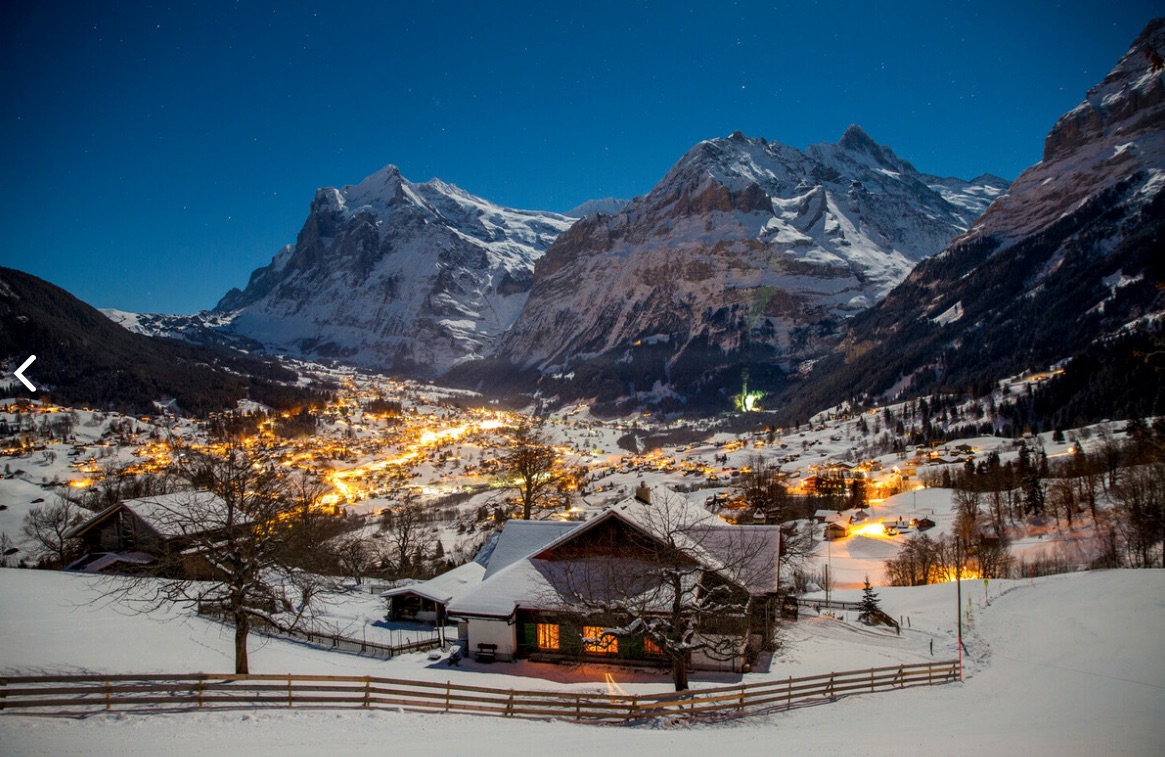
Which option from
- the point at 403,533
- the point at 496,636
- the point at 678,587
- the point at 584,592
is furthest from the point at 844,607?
the point at 403,533

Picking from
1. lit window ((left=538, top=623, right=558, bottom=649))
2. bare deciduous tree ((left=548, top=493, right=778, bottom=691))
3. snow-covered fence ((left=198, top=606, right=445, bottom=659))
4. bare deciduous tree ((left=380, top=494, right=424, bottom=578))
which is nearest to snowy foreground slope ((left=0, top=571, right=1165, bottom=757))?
snow-covered fence ((left=198, top=606, right=445, bottom=659))

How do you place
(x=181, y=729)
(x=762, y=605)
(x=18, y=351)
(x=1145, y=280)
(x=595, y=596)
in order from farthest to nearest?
(x=18, y=351), (x=1145, y=280), (x=762, y=605), (x=595, y=596), (x=181, y=729)

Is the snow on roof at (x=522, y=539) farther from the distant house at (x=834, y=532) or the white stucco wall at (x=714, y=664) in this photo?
the distant house at (x=834, y=532)

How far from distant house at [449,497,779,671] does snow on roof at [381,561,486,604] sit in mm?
5386

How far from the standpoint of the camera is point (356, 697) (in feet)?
54.1

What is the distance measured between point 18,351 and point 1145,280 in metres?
334

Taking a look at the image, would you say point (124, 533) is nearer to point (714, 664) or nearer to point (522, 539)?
point (522, 539)

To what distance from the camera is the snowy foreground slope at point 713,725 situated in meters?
13.4

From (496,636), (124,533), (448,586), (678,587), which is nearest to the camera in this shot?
(678,587)

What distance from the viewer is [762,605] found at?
2675 centimetres

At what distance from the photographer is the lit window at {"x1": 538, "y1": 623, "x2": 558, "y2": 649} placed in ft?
83.7

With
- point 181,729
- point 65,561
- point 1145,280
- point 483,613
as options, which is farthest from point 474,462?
point 1145,280

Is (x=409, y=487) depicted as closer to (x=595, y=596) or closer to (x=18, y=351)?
(x=595, y=596)

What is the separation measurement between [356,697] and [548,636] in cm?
1040
